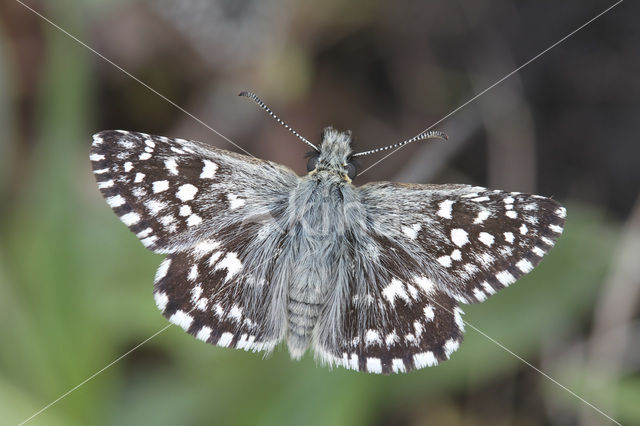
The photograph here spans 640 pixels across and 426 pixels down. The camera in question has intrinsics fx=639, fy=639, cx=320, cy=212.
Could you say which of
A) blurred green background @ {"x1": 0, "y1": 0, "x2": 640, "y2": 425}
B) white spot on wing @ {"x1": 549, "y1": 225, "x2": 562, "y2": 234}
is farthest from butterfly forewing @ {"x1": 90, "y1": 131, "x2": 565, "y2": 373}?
blurred green background @ {"x1": 0, "y1": 0, "x2": 640, "y2": 425}

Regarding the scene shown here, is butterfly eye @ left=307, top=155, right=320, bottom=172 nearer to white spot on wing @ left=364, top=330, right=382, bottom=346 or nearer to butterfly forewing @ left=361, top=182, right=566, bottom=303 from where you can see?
butterfly forewing @ left=361, top=182, right=566, bottom=303

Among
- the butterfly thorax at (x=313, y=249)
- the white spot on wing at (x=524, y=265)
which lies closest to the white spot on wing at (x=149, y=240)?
the butterfly thorax at (x=313, y=249)

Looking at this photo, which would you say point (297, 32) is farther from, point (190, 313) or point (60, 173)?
point (190, 313)

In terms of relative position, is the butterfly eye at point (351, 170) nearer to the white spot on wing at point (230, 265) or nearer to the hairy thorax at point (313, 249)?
the hairy thorax at point (313, 249)

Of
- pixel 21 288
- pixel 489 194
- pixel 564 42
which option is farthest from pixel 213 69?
pixel 489 194

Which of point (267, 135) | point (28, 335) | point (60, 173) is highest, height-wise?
point (267, 135)
